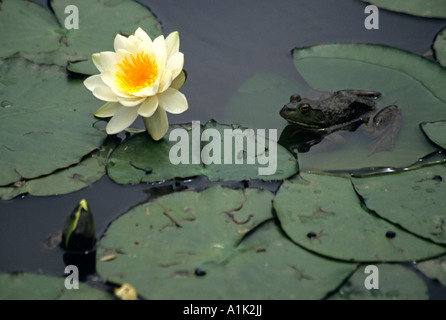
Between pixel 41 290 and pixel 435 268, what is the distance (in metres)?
2.08

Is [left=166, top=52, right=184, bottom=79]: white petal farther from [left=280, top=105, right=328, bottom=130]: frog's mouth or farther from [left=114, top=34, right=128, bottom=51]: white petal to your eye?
[left=280, top=105, right=328, bottom=130]: frog's mouth

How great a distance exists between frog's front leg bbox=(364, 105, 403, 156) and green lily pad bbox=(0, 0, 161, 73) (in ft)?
6.33

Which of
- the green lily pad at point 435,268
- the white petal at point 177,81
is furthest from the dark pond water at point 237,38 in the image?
the green lily pad at point 435,268

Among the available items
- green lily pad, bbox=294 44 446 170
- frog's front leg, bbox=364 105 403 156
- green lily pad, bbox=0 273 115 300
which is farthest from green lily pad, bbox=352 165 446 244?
green lily pad, bbox=0 273 115 300

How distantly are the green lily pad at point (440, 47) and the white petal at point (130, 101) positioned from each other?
2.41 meters

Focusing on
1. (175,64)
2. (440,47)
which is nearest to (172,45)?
(175,64)

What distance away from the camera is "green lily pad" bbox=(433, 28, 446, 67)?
3.80 m

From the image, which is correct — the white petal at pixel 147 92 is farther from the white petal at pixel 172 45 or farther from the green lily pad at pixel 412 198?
the green lily pad at pixel 412 198

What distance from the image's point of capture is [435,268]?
2.54m

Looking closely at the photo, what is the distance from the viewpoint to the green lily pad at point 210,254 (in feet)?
8.02

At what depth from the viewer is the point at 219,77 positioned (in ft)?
12.5

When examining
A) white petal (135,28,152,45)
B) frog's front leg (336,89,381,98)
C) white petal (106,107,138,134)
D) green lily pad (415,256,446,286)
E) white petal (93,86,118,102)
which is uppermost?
white petal (135,28,152,45)

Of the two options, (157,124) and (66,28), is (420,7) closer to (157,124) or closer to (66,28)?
(157,124)
